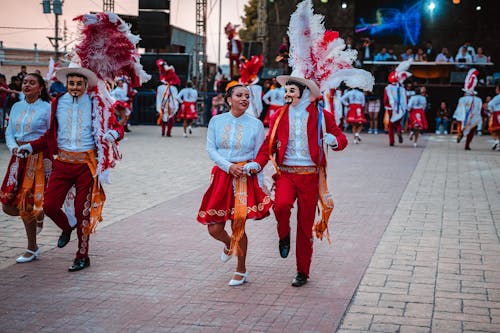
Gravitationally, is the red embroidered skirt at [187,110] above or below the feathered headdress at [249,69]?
below

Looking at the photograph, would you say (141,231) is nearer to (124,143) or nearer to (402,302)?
(402,302)

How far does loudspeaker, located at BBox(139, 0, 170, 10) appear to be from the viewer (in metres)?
25.7

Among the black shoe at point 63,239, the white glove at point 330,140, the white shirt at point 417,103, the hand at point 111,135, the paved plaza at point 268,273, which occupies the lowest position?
the paved plaza at point 268,273

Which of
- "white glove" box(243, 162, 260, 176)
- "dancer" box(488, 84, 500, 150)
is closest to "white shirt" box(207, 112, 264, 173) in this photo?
"white glove" box(243, 162, 260, 176)

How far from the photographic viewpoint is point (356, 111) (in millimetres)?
20438

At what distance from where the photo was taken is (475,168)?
14.0 metres

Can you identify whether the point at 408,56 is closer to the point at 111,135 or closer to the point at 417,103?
the point at 417,103

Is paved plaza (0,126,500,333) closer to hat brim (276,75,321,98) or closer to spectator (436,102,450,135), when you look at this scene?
hat brim (276,75,321,98)

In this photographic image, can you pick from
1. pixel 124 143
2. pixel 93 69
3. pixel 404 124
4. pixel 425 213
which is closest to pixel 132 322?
pixel 93 69

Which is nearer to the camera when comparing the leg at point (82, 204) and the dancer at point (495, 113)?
the leg at point (82, 204)

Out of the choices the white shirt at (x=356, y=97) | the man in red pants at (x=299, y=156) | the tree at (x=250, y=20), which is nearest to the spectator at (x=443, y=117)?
the white shirt at (x=356, y=97)

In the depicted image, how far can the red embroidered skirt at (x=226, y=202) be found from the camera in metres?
5.44

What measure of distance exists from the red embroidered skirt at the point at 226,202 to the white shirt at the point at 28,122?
192 cm

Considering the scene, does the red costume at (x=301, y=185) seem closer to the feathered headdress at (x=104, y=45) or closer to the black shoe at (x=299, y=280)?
the black shoe at (x=299, y=280)
